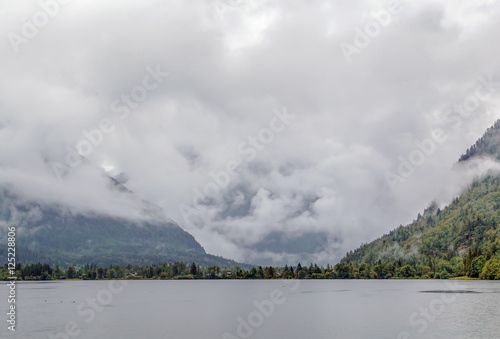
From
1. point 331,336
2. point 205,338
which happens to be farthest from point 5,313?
point 331,336

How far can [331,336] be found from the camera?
346 feet

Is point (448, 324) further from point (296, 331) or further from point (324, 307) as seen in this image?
point (324, 307)

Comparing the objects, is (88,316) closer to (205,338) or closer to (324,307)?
(205,338)

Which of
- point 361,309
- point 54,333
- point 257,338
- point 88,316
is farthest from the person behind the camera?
point 361,309

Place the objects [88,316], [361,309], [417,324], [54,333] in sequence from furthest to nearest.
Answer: [361,309] → [88,316] → [417,324] → [54,333]

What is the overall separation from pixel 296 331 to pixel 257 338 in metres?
14.2

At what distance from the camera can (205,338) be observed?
4129 inches

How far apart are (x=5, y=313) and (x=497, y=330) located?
14865cm

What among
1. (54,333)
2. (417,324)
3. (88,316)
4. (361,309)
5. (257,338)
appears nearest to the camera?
(257,338)

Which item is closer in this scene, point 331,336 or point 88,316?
point 331,336

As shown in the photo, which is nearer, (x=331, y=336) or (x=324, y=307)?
(x=331, y=336)

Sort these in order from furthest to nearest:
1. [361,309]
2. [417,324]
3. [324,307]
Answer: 1. [324,307]
2. [361,309]
3. [417,324]

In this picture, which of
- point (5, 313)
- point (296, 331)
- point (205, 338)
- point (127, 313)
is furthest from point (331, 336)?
point (5, 313)

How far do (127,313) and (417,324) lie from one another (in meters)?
92.8
